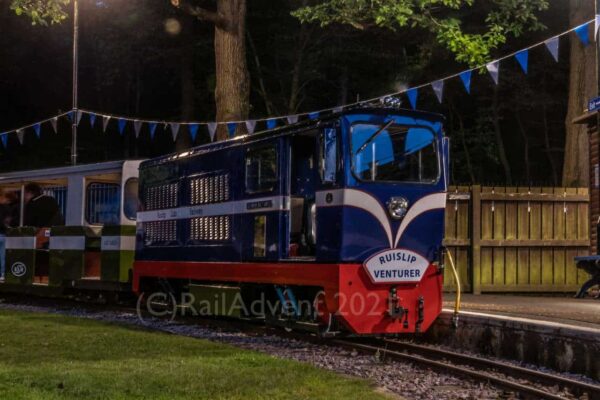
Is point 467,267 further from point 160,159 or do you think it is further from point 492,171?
point 492,171

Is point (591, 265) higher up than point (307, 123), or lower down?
lower down

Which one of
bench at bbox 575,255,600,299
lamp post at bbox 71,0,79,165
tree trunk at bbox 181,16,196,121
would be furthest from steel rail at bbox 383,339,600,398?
tree trunk at bbox 181,16,196,121

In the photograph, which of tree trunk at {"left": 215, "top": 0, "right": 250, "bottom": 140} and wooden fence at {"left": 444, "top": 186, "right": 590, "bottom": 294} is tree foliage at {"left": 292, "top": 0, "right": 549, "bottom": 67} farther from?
wooden fence at {"left": 444, "top": 186, "right": 590, "bottom": 294}

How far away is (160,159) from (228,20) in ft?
15.2

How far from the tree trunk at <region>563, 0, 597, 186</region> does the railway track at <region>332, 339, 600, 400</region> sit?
9939 mm

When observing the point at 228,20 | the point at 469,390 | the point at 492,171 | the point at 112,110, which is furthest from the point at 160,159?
the point at 112,110

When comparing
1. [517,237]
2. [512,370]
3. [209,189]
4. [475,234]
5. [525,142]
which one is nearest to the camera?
[512,370]

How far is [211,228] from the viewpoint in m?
12.6

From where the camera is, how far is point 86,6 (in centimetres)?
3703

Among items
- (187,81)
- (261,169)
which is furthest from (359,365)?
(187,81)

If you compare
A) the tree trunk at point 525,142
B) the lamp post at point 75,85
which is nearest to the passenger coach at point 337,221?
the lamp post at point 75,85

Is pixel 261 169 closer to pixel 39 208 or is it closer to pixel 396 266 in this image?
pixel 396 266

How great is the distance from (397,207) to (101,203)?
7939 millimetres

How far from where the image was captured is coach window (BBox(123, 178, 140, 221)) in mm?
15523
